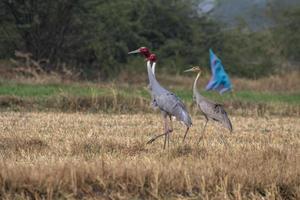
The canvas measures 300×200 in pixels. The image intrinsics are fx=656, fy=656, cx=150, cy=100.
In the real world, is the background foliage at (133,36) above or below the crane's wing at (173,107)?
above

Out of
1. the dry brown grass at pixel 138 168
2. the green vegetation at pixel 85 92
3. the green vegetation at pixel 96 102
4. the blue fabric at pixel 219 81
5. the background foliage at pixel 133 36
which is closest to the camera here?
the dry brown grass at pixel 138 168

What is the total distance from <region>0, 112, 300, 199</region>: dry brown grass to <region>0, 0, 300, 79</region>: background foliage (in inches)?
631

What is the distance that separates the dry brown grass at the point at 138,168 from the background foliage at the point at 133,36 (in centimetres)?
1604

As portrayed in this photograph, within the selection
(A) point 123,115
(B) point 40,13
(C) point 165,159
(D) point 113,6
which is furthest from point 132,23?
(C) point 165,159

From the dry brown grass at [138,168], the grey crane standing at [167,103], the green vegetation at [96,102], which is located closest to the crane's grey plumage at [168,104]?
the grey crane standing at [167,103]

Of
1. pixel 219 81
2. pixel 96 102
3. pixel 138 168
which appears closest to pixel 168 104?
pixel 138 168

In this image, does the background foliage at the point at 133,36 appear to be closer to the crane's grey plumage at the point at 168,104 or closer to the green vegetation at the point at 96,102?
the green vegetation at the point at 96,102

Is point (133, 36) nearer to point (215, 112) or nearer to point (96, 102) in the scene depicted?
point (96, 102)

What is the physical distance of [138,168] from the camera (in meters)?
6.78

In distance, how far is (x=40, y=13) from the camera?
87.0ft

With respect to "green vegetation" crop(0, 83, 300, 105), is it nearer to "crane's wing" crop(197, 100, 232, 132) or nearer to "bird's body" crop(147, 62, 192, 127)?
"crane's wing" crop(197, 100, 232, 132)

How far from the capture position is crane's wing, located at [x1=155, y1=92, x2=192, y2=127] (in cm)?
902

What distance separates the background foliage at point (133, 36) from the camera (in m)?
26.6

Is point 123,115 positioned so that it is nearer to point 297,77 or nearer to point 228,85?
point 228,85
